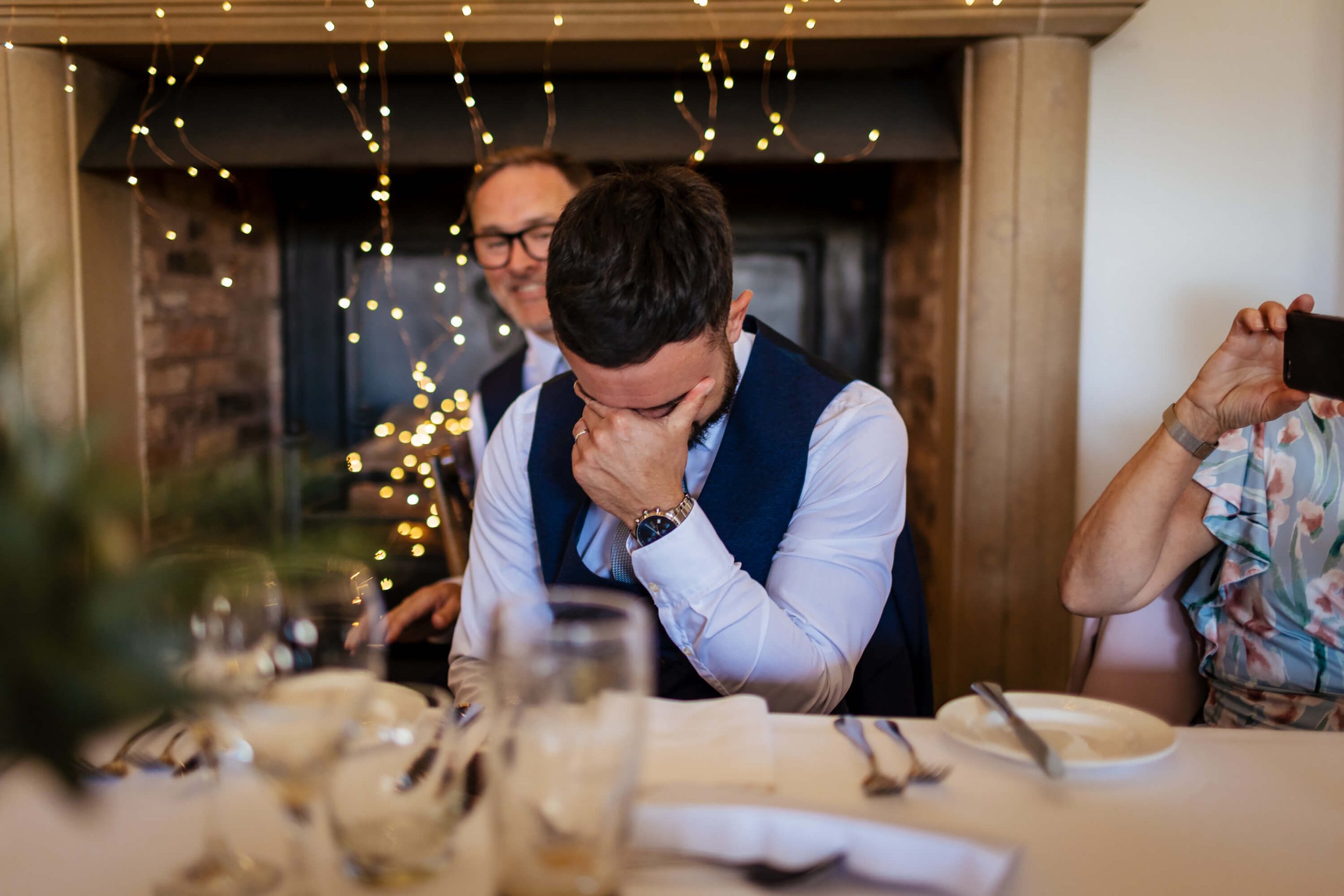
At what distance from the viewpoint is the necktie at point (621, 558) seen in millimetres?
1339

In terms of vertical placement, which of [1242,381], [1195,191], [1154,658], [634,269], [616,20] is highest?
[616,20]

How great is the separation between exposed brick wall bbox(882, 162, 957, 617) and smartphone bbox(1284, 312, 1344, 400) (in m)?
0.98

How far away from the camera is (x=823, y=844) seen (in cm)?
64

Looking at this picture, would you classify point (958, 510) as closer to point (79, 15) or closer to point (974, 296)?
point (974, 296)

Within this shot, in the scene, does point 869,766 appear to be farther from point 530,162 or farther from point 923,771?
point 530,162

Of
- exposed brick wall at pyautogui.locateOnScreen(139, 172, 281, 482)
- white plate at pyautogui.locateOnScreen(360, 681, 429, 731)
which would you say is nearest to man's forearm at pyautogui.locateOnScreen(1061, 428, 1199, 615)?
white plate at pyautogui.locateOnScreen(360, 681, 429, 731)

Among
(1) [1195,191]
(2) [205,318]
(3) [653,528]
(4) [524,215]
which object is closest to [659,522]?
(3) [653,528]

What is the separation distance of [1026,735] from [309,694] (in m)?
0.53

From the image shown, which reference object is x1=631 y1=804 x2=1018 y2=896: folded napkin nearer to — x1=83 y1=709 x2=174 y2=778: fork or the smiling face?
x1=83 y1=709 x2=174 y2=778: fork

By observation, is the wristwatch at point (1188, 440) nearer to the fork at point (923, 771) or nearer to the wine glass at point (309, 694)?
the fork at point (923, 771)

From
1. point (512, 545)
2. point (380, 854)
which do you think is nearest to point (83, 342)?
point (512, 545)

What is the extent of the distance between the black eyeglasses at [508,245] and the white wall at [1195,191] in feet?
3.51

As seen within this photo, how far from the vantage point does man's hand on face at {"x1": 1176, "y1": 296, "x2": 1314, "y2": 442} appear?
124cm

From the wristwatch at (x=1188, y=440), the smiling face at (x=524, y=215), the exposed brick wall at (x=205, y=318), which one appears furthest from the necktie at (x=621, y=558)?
the exposed brick wall at (x=205, y=318)
